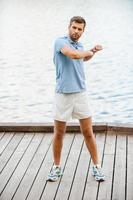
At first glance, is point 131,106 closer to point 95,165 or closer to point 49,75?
point 49,75

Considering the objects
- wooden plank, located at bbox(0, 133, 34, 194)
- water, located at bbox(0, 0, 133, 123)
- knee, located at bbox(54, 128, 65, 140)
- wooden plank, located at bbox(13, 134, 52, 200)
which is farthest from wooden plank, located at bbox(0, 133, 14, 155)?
water, located at bbox(0, 0, 133, 123)

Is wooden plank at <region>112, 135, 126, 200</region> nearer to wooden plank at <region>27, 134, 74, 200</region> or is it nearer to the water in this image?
wooden plank at <region>27, 134, 74, 200</region>

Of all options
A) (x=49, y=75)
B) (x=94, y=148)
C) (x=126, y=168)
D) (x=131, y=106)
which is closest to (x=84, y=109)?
(x=94, y=148)

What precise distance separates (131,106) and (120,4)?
73.7 ft

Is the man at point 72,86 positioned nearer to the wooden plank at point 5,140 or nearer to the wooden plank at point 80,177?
the wooden plank at point 80,177

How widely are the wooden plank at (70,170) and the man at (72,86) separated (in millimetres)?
100

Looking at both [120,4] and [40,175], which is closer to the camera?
[40,175]

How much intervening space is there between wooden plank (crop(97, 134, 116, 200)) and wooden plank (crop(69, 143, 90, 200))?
0.15 m

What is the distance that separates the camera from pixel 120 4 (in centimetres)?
3095

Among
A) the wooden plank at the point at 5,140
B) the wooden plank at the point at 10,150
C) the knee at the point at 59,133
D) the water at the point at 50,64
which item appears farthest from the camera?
the water at the point at 50,64

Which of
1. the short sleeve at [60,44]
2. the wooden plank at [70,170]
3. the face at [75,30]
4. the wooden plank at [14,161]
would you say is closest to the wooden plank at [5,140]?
the wooden plank at [14,161]

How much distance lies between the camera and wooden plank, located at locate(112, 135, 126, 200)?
4.29 meters

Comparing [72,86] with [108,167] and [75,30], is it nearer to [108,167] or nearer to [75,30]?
[75,30]

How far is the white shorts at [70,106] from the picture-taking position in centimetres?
446
